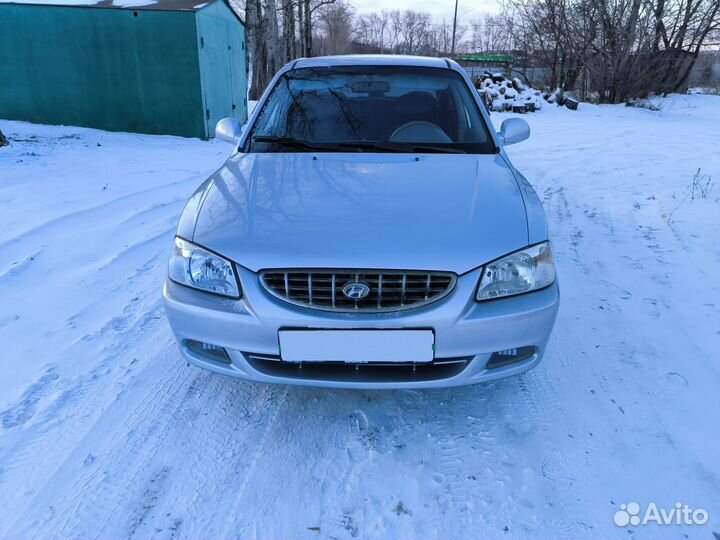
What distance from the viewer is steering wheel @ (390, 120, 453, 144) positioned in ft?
9.87

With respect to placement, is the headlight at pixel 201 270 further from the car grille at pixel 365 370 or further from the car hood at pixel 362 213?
the car grille at pixel 365 370

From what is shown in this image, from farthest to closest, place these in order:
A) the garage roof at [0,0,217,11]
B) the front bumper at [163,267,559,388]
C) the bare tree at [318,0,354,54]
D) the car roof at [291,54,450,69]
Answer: the bare tree at [318,0,354,54] < the garage roof at [0,0,217,11] < the car roof at [291,54,450,69] < the front bumper at [163,267,559,388]

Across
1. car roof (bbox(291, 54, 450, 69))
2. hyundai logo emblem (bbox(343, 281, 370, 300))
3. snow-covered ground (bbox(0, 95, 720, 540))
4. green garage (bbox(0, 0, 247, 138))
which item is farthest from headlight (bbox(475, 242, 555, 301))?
green garage (bbox(0, 0, 247, 138))

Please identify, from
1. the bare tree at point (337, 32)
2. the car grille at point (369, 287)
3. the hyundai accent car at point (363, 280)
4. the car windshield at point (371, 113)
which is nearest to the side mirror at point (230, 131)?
the car windshield at point (371, 113)

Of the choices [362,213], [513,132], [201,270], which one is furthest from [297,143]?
[513,132]

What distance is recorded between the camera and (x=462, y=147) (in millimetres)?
2906

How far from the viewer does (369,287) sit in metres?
1.87

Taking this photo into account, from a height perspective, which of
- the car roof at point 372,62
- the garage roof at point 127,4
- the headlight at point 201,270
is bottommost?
the headlight at point 201,270

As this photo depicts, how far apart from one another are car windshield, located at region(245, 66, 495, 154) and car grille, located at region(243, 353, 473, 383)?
1.32 metres

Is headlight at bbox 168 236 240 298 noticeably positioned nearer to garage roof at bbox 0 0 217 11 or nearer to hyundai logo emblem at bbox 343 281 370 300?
hyundai logo emblem at bbox 343 281 370 300

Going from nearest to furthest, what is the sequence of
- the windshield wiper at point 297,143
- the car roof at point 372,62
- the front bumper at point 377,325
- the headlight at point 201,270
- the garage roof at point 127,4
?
A: 1. the front bumper at point 377,325
2. the headlight at point 201,270
3. the windshield wiper at point 297,143
4. the car roof at point 372,62
5. the garage roof at point 127,4

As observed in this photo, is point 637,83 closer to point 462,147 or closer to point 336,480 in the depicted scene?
point 462,147

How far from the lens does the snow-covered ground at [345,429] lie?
175cm

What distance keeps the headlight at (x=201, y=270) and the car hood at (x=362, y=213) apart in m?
0.04
